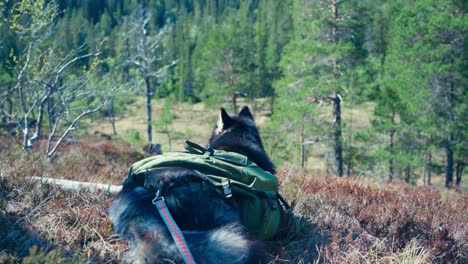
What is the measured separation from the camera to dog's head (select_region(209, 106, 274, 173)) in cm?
421

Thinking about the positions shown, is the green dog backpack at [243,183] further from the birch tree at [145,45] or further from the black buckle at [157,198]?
the birch tree at [145,45]

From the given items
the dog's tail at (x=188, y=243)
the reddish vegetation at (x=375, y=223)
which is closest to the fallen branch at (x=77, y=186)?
the dog's tail at (x=188, y=243)

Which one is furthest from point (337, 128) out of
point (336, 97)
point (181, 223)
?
point (181, 223)

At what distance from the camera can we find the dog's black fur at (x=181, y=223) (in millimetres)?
2427

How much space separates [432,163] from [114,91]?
2046 centimetres

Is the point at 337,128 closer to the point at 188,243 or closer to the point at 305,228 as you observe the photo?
the point at 305,228

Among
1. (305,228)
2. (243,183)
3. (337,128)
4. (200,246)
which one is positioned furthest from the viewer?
(337,128)

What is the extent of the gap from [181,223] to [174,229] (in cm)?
25

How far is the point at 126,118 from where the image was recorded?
59750mm

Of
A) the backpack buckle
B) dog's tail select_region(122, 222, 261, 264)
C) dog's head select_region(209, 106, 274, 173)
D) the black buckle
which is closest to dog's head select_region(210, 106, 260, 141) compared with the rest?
dog's head select_region(209, 106, 274, 173)

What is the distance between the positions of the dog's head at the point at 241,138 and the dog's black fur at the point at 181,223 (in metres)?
1.25

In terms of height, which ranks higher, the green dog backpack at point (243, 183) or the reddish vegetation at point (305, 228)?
the green dog backpack at point (243, 183)

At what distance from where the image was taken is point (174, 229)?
8.18ft

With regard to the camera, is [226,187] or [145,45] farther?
[145,45]
